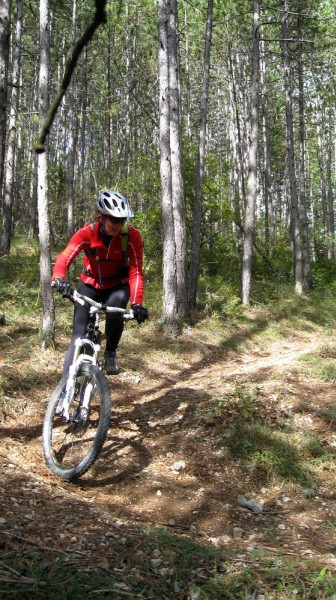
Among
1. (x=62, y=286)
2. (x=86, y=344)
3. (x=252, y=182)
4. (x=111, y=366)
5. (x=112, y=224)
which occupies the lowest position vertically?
(x=111, y=366)

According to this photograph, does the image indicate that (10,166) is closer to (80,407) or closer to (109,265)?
(109,265)

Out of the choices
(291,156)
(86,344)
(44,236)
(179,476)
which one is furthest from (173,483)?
(291,156)

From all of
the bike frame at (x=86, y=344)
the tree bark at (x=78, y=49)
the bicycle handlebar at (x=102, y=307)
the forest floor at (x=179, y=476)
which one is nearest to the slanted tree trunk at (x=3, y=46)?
the bicycle handlebar at (x=102, y=307)

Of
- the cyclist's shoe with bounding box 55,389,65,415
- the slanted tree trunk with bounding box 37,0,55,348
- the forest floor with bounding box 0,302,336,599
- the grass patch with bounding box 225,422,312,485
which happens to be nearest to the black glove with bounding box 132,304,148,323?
the cyclist's shoe with bounding box 55,389,65,415

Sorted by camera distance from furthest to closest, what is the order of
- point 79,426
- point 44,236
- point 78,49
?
point 44,236 → point 79,426 → point 78,49

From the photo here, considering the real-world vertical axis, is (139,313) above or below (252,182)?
below

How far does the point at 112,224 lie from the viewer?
179 inches

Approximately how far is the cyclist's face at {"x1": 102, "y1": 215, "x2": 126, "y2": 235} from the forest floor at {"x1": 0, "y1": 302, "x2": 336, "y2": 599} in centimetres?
221

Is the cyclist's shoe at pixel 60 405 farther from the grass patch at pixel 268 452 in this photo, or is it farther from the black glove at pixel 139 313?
the grass patch at pixel 268 452

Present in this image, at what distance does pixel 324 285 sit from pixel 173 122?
11.1 meters

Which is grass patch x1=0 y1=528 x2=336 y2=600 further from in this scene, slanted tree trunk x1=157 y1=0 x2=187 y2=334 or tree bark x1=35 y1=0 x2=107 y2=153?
slanted tree trunk x1=157 y1=0 x2=187 y2=334

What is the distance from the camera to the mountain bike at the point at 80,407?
161 inches

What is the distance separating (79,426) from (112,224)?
74.1 inches

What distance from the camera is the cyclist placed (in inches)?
175
